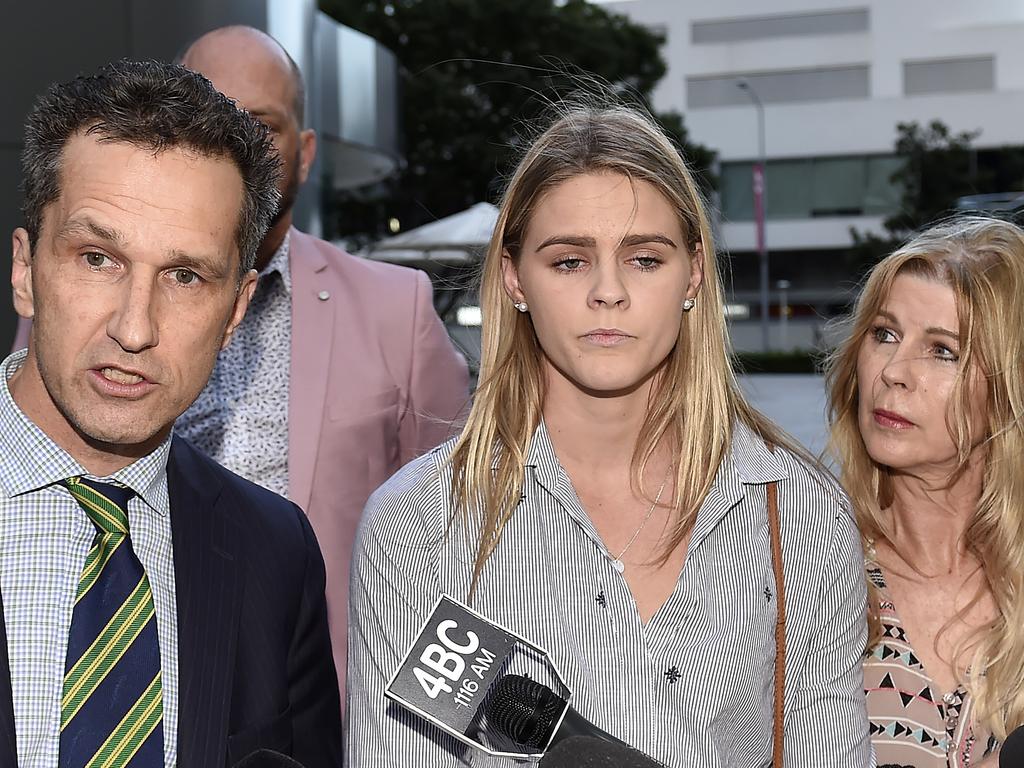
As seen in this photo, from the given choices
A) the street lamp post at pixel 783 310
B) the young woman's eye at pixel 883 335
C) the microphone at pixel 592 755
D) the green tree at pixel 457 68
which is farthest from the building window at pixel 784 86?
the microphone at pixel 592 755

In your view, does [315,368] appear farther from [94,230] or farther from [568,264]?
[94,230]

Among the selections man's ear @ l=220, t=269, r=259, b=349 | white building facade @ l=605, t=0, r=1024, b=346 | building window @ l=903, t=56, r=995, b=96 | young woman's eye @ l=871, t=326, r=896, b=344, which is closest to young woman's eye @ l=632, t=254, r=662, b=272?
man's ear @ l=220, t=269, r=259, b=349

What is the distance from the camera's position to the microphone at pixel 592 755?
122cm

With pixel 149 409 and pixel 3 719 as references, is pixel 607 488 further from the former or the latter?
pixel 3 719

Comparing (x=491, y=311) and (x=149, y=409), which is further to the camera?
(x=491, y=311)

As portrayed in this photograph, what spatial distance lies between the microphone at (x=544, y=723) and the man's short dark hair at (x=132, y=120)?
84 cm

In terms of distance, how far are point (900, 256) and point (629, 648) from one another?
4.07 feet

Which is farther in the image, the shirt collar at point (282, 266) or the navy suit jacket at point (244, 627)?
the shirt collar at point (282, 266)

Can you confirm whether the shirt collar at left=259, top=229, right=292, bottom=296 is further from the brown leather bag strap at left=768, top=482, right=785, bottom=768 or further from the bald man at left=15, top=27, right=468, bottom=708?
the brown leather bag strap at left=768, top=482, right=785, bottom=768

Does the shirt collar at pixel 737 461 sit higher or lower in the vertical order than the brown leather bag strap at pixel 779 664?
higher

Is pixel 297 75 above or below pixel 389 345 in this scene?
above

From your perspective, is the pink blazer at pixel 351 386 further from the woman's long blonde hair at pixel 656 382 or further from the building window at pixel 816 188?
the building window at pixel 816 188

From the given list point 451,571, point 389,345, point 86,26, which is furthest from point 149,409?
point 86,26

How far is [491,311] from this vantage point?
2340 millimetres
